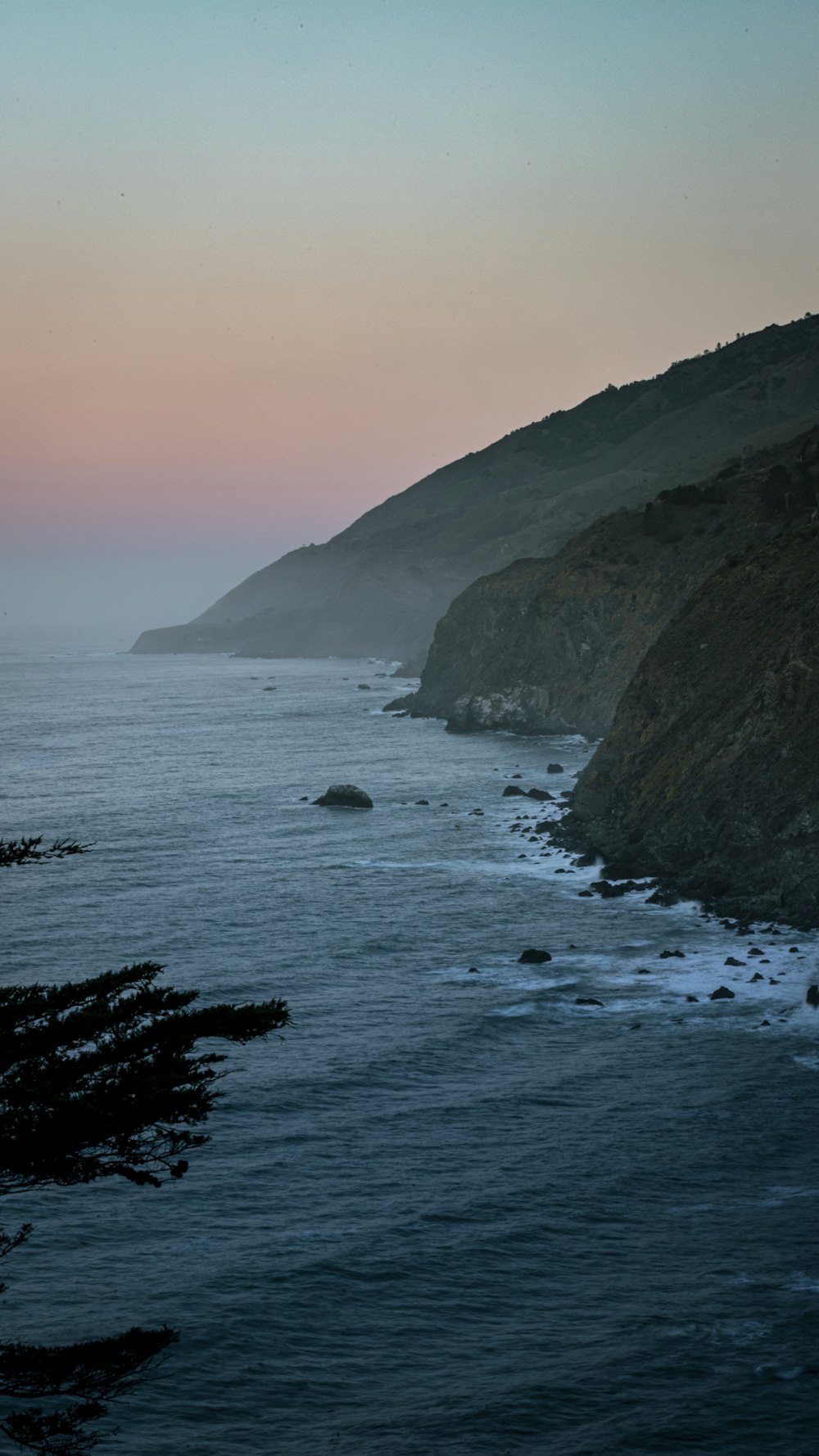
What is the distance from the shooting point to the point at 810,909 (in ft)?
192

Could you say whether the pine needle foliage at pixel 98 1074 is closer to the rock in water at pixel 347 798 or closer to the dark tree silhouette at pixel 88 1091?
the dark tree silhouette at pixel 88 1091

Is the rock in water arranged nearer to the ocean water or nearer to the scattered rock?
the ocean water

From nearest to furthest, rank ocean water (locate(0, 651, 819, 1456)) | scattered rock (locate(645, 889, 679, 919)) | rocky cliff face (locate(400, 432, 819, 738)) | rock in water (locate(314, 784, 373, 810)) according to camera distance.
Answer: ocean water (locate(0, 651, 819, 1456)), scattered rock (locate(645, 889, 679, 919)), rock in water (locate(314, 784, 373, 810)), rocky cliff face (locate(400, 432, 819, 738))

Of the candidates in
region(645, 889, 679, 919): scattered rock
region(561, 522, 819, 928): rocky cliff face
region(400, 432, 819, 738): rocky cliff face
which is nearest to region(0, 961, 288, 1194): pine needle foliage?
region(561, 522, 819, 928): rocky cliff face

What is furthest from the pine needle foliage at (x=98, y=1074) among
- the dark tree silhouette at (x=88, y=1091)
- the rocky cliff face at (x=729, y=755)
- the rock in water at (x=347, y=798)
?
the rock in water at (x=347, y=798)

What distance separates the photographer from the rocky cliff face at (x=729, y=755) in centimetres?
6256

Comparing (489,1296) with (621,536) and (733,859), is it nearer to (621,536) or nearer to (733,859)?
(733,859)

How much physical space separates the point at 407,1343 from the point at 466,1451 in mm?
4017

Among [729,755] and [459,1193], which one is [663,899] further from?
[459,1193]

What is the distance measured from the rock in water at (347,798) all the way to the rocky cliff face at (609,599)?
37.3 m

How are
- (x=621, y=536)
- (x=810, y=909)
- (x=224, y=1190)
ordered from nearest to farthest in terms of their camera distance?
(x=224, y=1190)
(x=810, y=909)
(x=621, y=536)

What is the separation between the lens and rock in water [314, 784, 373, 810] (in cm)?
9481

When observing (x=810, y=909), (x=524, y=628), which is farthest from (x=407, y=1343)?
(x=524, y=628)

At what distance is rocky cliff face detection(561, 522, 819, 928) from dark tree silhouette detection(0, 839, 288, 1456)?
48.8 meters
